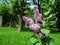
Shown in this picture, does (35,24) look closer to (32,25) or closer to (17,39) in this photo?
(32,25)

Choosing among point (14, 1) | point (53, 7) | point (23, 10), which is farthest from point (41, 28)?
point (14, 1)

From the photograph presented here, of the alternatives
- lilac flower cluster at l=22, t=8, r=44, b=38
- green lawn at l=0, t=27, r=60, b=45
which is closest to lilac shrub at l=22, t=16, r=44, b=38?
lilac flower cluster at l=22, t=8, r=44, b=38

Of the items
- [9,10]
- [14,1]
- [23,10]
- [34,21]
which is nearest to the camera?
[34,21]

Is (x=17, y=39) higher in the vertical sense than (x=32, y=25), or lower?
lower

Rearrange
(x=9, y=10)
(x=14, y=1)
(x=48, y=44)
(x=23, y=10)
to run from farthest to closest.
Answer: (x=9, y=10) < (x=14, y=1) < (x=23, y=10) < (x=48, y=44)

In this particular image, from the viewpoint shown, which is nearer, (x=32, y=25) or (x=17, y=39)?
(x=32, y=25)

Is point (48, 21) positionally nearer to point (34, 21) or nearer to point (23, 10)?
point (34, 21)

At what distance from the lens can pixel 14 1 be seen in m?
22.0

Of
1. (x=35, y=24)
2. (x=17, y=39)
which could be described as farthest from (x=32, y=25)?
(x=17, y=39)

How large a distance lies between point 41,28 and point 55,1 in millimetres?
408

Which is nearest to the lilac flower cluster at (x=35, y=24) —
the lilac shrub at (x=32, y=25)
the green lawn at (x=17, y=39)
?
the lilac shrub at (x=32, y=25)

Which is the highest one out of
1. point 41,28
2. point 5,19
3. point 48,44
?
point 41,28

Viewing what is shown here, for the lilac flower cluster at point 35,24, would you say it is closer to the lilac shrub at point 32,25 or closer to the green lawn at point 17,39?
the lilac shrub at point 32,25

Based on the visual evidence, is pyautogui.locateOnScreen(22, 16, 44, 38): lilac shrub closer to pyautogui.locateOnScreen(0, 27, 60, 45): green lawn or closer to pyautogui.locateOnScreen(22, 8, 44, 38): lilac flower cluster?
pyautogui.locateOnScreen(22, 8, 44, 38): lilac flower cluster
